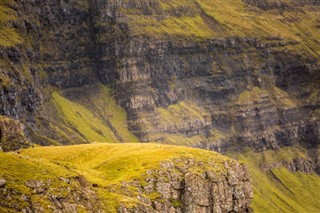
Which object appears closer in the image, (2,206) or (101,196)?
(2,206)

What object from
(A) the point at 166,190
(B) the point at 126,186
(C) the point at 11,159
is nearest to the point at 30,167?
(C) the point at 11,159

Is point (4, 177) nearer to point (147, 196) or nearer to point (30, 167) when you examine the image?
point (30, 167)

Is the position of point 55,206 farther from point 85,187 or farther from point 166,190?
point 166,190

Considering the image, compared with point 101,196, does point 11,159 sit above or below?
above

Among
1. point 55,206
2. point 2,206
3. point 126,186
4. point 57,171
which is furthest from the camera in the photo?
point 126,186

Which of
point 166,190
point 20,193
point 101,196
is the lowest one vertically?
point 166,190

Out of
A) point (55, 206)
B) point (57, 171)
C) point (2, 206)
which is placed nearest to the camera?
point (2, 206)

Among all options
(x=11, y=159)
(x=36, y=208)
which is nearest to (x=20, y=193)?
(x=36, y=208)

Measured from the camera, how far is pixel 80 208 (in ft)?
514

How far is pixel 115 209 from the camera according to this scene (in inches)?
6516

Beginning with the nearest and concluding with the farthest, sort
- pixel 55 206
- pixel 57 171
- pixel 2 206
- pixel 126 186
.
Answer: pixel 2 206, pixel 55 206, pixel 57 171, pixel 126 186

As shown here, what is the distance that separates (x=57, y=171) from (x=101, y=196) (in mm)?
12059

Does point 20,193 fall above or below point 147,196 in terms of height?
above

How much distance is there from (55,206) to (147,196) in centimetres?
4526
